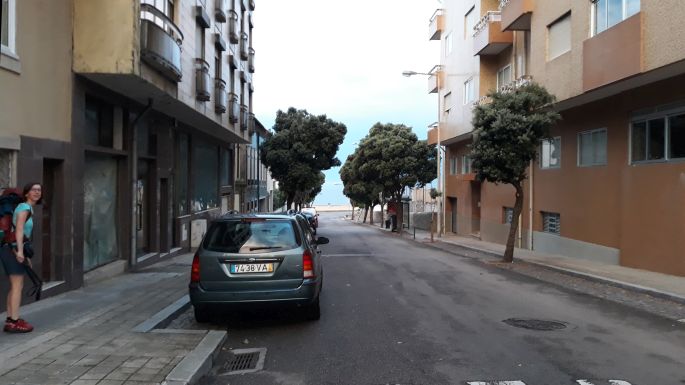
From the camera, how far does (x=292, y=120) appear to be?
3819 cm

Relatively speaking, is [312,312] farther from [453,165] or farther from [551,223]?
[453,165]

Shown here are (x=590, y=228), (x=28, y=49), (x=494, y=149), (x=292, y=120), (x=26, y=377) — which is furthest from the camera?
(x=292, y=120)

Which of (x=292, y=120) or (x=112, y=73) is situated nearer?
(x=112, y=73)

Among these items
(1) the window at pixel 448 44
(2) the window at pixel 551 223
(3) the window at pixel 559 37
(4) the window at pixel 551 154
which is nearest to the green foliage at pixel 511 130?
(3) the window at pixel 559 37

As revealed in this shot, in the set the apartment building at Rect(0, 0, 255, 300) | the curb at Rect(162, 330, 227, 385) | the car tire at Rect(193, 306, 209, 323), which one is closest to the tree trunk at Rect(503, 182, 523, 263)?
the apartment building at Rect(0, 0, 255, 300)

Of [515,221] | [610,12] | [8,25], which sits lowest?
[515,221]

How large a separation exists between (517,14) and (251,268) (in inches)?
620

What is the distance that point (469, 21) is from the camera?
27297 mm

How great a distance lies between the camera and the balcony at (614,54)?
1184 centimetres

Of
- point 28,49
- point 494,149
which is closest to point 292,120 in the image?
point 494,149

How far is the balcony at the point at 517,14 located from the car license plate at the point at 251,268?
1528 cm

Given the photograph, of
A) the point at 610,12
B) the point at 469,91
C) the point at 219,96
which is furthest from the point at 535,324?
the point at 469,91

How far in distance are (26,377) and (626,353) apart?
618cm

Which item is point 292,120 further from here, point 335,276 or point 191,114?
point 335,276
